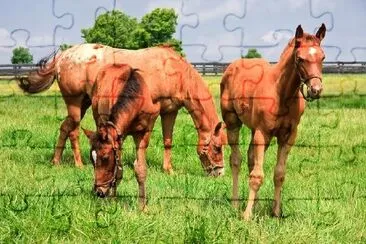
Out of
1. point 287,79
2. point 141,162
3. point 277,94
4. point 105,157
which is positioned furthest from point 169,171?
point 287,79

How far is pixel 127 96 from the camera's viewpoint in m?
7.78

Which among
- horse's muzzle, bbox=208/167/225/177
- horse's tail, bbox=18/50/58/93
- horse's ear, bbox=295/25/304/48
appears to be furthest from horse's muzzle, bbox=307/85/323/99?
horse's tail, bbox=18/50/58/93

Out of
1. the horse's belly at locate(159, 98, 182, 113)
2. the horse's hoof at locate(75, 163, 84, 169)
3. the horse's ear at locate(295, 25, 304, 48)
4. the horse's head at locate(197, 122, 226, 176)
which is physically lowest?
A: the horse's hoof at locate(75, 163, 84, 169)

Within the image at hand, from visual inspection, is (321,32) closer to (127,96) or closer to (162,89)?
(127,96)

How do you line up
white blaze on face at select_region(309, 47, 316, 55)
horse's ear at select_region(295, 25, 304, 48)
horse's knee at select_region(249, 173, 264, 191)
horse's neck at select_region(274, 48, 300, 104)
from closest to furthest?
white blaze on face at select_region(309, 47, 316, 55) → horse's ear at select_region(295, 25, 304, 48) → horse's neck at select_region(274, 48, 300, 104) → horse's knee at select_region(249, 173, 264, 191)

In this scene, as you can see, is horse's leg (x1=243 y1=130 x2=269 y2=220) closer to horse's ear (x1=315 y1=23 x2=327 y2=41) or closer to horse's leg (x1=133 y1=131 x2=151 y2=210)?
horse's ear (x1=315 y1=23 x2=327 y2=41)

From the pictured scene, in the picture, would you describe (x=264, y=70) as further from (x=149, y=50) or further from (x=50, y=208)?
(x=149, y=50)

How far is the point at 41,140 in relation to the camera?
1257 cm

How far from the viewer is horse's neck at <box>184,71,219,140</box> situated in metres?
11.0

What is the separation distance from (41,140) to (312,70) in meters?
7.73

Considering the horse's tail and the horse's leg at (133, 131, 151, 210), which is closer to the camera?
the horse's leg at (133, 131, 151, 210)

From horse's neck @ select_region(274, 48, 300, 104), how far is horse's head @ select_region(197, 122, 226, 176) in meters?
3.69

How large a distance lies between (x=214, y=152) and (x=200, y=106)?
2.94 ft

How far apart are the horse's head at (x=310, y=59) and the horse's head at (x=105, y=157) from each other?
241 cm
